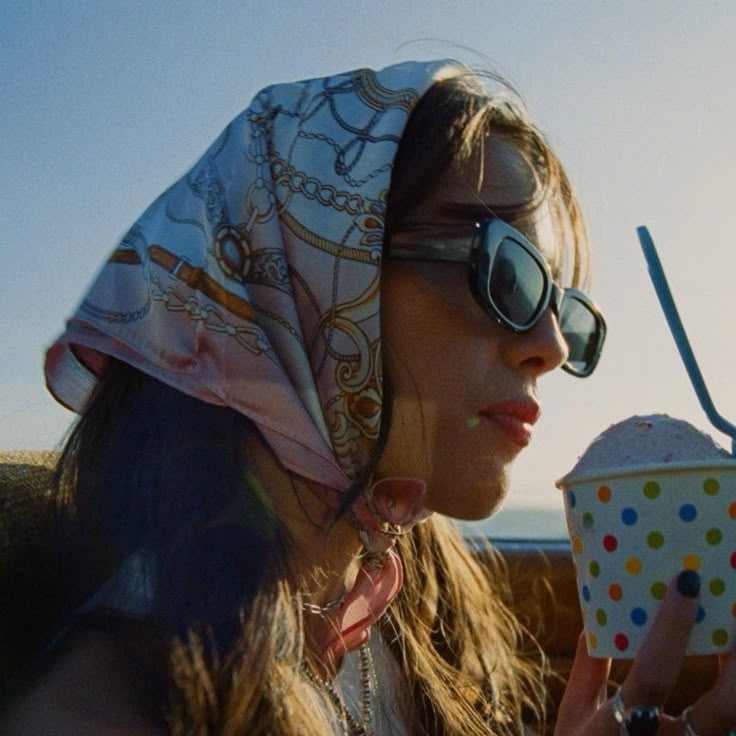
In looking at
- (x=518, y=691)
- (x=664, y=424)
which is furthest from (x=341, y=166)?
(x=518, y=691)

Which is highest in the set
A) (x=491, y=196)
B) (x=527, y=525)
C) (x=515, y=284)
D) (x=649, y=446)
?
(x=491, y=196)

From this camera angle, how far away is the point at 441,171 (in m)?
1.89

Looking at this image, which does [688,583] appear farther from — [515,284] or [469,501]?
[515,284]

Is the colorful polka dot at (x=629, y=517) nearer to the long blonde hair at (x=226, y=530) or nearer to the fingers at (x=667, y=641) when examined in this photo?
the fingers at (x=667, y=641)

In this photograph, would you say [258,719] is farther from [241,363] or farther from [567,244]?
[567,244]

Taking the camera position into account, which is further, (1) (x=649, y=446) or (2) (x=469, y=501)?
(2) (x=469, y=501)

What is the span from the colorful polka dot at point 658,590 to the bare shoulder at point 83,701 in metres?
0.70

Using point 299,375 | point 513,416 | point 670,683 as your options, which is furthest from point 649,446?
point 299,375

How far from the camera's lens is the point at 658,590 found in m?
1.43

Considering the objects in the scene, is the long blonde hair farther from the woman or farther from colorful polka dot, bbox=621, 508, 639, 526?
colorful polka dot, bbox=621, 508, 639, 526

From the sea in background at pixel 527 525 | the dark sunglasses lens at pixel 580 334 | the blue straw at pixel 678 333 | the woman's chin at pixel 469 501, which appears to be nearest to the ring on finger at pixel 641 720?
the blue straw at pixel 678 333

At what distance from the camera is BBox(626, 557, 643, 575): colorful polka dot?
1438mm

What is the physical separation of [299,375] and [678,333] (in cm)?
61

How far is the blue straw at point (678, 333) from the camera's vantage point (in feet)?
4.83
